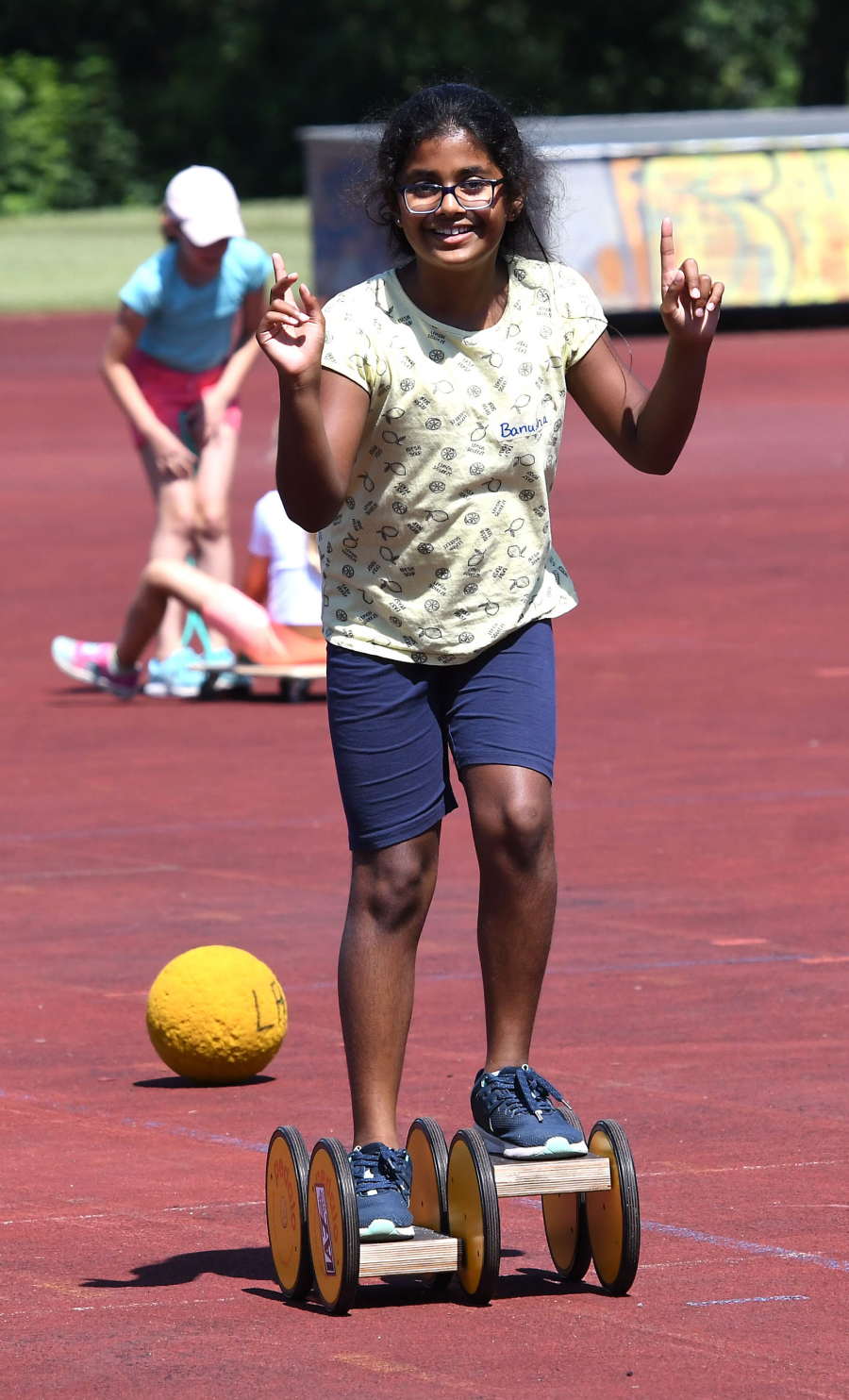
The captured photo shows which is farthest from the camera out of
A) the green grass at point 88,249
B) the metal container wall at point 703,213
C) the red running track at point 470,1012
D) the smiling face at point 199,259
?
the green grass at point 88,249

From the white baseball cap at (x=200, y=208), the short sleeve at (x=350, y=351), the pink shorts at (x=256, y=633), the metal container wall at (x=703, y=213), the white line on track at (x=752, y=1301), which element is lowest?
the white line on track at (x=752, y=1301)

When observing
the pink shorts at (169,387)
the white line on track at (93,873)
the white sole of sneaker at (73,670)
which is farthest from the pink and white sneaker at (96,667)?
the white line on track at (93,873)

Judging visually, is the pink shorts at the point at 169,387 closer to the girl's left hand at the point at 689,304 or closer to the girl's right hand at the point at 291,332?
the girl's left hand at the point at 689,304

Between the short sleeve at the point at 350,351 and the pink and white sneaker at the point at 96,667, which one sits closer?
the short sleeve at the point at 350,351

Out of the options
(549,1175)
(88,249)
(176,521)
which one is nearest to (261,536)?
(176,521)

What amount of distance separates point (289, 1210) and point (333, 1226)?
22cm

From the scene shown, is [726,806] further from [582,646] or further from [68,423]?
[68,423]

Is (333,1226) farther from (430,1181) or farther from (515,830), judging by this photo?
(515,830)

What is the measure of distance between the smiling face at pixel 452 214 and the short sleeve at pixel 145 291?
6.82m

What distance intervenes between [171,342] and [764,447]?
38.2 ft

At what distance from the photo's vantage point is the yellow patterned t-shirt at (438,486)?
4414 millimetres

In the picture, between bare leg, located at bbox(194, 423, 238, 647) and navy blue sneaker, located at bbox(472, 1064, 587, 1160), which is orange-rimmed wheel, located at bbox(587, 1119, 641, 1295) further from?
→ bare leg, located at bbox(194, 423, 238, 647)

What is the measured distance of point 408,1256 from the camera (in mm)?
4172

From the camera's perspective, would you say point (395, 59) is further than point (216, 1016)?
Yes
